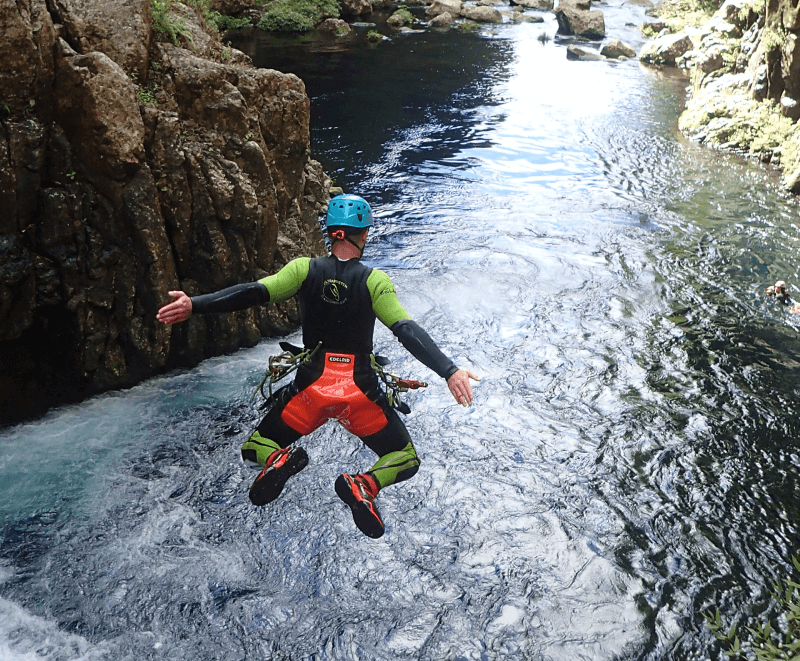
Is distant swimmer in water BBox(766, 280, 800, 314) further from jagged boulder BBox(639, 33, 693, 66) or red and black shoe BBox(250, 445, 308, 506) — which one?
jagged boulder BBox(639, 33, 693, 66)

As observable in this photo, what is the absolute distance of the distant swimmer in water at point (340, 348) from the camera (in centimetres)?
512

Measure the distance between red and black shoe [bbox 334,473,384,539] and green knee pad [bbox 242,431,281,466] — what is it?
716 millimetres

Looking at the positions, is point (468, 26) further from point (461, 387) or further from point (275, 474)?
point (275, 474)

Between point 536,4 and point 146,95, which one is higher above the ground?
point 146,95

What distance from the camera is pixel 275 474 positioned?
495 cm

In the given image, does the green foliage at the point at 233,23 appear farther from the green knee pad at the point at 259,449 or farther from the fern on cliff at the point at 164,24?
the green knee pad at the point at 259,449

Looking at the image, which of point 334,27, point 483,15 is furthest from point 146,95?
point 483,15

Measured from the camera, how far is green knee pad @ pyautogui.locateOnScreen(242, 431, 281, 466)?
17.5ft

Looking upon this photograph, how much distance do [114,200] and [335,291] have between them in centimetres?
347

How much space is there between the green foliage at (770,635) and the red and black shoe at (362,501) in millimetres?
3015

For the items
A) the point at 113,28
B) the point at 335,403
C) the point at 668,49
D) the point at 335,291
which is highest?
the point at 113,28

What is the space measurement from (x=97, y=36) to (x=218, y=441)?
14.9ft

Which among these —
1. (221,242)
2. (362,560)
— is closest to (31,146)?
(221,242)

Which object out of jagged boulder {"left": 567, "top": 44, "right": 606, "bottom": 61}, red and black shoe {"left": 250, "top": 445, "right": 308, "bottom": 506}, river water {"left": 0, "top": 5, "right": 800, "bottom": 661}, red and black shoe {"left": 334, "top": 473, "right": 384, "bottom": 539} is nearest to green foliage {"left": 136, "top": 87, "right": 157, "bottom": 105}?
river water {"left": 0, "top": 5, "right": 800, "bottom": 661}
